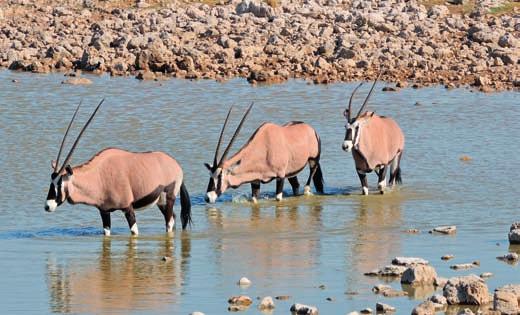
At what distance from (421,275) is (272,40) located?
20.1 m

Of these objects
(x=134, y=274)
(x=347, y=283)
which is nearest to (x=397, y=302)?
(x=347, y=283)

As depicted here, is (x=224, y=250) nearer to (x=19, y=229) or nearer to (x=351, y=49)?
(x=19, y=229)

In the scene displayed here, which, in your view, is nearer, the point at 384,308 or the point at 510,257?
the point at 384,308

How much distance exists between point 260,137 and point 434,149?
4.78 meters

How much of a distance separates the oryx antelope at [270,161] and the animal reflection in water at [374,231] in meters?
0.84

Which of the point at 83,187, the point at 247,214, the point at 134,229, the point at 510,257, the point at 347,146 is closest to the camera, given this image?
the point at 510,257

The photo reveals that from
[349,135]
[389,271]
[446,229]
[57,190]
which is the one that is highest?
[349,135]

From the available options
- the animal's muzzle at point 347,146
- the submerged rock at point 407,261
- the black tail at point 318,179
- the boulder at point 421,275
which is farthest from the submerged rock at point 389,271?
the black tail at point 318,179

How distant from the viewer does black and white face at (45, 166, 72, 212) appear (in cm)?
1453

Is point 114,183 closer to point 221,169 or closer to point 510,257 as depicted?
point 221,169

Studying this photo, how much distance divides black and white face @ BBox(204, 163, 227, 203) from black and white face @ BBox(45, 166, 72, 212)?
7.19 feet

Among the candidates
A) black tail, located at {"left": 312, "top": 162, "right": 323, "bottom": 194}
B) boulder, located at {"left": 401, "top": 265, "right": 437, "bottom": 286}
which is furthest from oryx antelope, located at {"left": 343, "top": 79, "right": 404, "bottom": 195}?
boulder, located at {"left": 401, "top": 265, "right": 437, "bottom": 286}

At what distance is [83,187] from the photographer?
14.7m

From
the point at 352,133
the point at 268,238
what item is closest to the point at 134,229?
the point at 268,238
